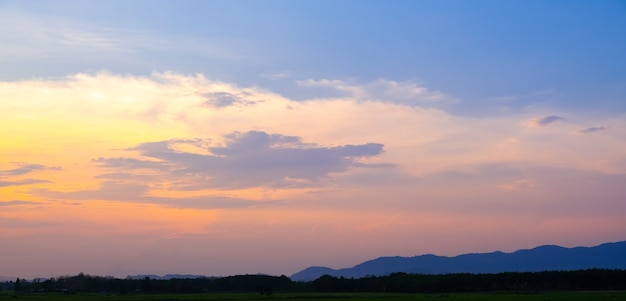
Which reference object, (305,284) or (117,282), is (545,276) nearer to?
(305,284)

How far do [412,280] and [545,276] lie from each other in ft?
83.9

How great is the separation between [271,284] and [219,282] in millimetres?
13202

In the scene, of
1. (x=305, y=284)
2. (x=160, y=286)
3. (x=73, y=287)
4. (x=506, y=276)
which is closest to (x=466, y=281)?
(x=506, y=276)

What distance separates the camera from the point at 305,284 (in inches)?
6964

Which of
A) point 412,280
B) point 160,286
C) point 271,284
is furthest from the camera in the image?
point 271,284

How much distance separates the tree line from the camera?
421ft

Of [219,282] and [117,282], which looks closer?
[117,282]

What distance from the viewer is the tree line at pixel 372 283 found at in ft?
421

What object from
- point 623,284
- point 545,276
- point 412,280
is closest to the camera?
point 623,284

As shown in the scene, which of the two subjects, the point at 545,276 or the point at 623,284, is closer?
the point at 623,284

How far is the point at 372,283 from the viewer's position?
15538 centimetres

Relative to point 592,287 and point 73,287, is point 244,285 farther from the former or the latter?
point 592,287

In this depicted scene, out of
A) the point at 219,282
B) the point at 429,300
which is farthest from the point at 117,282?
the point at 429,300

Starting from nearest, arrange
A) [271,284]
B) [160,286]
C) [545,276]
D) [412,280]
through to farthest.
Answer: [545,276] → [412,280] → [160,286] → [271,284]
